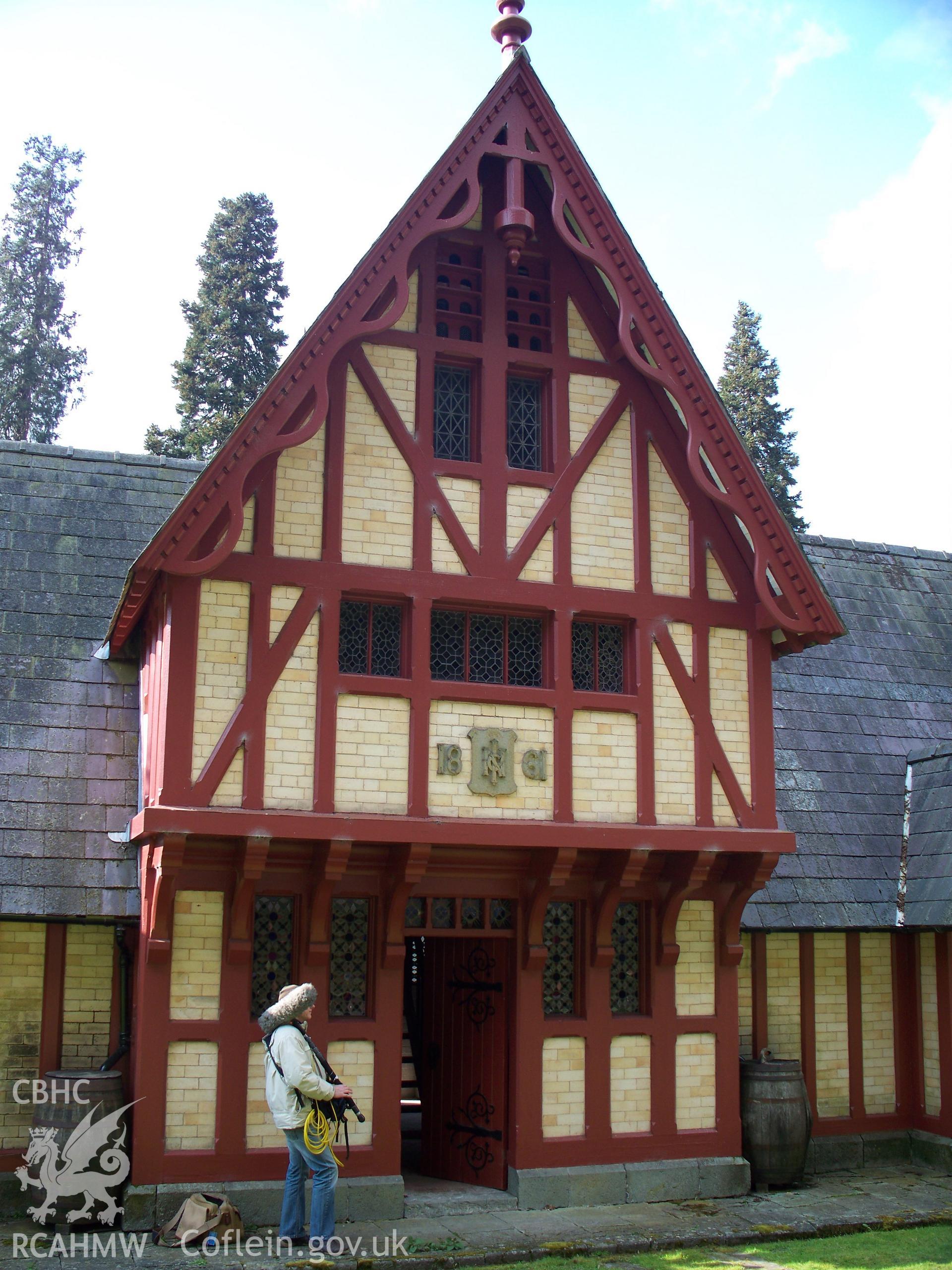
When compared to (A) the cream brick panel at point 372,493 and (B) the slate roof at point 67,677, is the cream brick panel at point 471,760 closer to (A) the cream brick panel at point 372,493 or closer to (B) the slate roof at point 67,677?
(A) the cream brick panel at point 372,493

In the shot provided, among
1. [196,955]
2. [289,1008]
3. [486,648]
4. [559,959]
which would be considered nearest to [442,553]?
[486,648]

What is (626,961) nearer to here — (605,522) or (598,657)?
(598,657)

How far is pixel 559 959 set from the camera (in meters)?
10.8

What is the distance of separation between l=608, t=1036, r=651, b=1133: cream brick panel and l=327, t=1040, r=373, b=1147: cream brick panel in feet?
6.80

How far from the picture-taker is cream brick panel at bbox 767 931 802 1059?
1195 centimetres

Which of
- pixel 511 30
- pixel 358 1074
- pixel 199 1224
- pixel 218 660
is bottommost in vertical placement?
pixel 199 1224

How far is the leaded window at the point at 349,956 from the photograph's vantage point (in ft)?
33.0

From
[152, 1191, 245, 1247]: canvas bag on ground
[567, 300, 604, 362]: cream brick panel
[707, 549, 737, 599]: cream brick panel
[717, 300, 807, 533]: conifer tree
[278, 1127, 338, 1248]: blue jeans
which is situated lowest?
[152, 1191, 245, 1247]: canvas bag on ground

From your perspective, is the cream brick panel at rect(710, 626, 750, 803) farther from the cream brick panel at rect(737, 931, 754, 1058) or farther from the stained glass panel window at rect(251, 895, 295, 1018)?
the stained glass panel window at rect(251, 895, 295, 1018)

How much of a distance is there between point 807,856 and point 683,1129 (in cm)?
307

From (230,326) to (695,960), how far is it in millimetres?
22500

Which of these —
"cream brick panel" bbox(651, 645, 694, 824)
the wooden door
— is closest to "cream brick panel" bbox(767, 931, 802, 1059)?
"cream brick panel" bbox(651, 645, 694, 824)

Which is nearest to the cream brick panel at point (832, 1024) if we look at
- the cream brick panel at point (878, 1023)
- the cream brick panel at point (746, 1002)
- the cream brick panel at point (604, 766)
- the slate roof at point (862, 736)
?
the cream brick panel at point (878, 1023)

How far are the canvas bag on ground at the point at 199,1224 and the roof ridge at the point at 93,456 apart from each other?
296 inches
